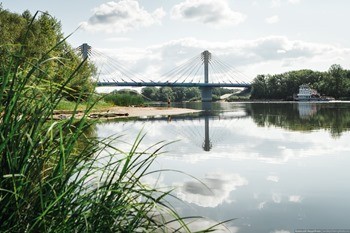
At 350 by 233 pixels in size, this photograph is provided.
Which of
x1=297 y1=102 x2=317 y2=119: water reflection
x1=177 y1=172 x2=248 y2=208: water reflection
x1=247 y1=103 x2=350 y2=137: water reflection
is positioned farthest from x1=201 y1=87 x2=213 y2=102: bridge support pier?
x1=177 y1=172 x2=248 y2=208: water reflection

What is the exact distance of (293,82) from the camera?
128125mm

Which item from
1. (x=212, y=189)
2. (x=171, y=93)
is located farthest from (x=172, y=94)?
(x=212, y=189)

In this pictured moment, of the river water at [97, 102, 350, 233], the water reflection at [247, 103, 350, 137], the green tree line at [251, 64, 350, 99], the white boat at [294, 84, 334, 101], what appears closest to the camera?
the river water at [97, 102, 350, 233]

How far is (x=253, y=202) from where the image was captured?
21.1 ft

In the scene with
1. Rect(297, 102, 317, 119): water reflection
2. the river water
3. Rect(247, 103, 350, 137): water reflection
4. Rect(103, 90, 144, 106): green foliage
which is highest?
Rect(103, 90, 144, 106): green foliage

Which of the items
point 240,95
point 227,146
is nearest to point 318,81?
point 240,95

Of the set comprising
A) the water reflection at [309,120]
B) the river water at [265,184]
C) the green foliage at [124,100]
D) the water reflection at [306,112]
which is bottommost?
the water reflection at [306,112]

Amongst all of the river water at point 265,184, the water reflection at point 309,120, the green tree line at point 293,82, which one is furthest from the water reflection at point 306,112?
the green tree line at point 293,82

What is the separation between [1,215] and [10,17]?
130 feet

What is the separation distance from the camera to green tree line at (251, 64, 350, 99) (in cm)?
11581

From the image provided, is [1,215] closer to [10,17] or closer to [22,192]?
[22,192]

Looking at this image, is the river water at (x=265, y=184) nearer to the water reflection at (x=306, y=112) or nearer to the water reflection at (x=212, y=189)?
the water reflection at (x=212, y=189)

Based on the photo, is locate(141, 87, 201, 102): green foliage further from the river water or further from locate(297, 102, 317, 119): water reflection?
the river water

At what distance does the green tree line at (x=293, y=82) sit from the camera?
115812 millimetres
